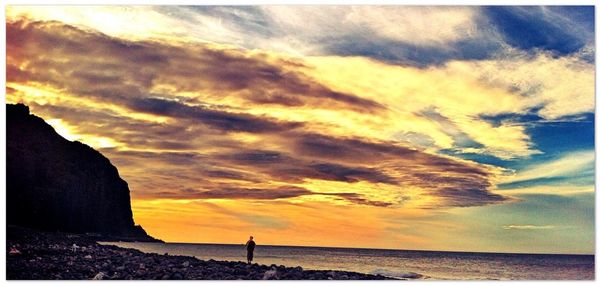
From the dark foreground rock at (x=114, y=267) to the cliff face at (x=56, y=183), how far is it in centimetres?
73

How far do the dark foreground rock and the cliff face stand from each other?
2.38 feet

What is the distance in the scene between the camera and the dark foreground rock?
42.5ft

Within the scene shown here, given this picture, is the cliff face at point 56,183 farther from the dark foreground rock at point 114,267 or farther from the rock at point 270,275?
the rock at point 270,275

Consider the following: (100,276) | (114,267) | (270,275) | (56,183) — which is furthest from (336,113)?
(56,183)

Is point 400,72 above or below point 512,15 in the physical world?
below

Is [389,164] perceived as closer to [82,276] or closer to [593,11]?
[593,11]

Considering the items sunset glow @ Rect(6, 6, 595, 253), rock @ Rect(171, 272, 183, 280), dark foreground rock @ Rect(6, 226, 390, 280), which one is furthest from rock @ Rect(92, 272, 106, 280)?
sunset glow @ Rect(6, 6, 595, 253)

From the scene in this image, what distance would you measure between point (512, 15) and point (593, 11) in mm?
1558

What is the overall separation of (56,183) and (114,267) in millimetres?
3411

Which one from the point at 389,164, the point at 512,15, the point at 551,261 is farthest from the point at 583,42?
the point at 551,261

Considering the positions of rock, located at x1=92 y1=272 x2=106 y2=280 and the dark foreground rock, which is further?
the dark foreground rock

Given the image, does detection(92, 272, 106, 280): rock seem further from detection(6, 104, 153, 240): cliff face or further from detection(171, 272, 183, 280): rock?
detection(6, 104, 153, 240): cliff face

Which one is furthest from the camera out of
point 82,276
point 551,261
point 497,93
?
point 551,261
